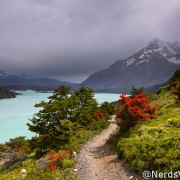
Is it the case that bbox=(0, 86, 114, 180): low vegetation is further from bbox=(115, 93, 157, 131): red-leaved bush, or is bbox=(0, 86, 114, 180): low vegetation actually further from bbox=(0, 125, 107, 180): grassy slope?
bbox=(115, 93, 157, 131): red-leaved bush

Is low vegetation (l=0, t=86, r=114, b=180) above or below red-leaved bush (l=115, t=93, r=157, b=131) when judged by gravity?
below

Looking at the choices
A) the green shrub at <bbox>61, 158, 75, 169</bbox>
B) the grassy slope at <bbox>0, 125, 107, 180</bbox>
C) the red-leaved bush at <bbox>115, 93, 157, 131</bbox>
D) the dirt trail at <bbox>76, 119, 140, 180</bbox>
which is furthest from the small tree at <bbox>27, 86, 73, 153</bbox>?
the green shrub at <bbox>61, 158, 75, 169</bbox>

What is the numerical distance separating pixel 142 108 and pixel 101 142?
654cm

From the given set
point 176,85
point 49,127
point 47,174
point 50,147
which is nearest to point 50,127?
point 49,127

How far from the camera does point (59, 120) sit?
30.2 metres

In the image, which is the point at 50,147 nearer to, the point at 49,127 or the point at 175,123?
the point at 49,127

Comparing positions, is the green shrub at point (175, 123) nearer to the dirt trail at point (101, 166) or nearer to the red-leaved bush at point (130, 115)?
the red-leaved bush at point (130, 115)

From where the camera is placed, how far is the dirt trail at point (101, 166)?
54.2ft

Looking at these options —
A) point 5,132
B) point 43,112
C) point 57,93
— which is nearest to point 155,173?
point 43,112

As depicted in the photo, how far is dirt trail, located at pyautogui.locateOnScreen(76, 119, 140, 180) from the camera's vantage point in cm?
1653

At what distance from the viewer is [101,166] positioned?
19.2 m

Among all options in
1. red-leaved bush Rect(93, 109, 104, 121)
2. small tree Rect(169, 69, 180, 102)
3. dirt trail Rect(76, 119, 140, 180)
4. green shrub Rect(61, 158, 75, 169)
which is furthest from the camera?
red-leaved bush Rect(93, 109, 104, 121)

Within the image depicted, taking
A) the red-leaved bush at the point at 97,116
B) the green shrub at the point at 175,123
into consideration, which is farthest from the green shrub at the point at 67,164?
the red-leaved bush at the point at 97,116

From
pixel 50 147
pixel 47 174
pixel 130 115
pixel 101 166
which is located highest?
pixel 130 115
